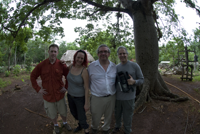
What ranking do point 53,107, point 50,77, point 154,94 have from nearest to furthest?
point 50,77 < point 53,107 < point 154,94

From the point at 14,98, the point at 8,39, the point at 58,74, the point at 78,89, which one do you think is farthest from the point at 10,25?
the point at 78,89

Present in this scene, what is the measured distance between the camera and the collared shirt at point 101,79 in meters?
2.49

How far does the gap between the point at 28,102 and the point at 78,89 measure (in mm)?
4212

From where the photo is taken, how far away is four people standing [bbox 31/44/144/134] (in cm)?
254

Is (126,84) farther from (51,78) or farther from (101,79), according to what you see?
(51,78)

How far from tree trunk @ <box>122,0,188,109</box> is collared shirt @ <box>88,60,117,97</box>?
7.25 ft

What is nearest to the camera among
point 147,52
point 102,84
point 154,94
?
point 102,84

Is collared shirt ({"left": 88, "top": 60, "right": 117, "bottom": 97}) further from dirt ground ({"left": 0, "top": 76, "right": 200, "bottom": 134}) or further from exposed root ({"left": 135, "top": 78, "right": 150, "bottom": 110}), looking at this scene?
exposed root ({"left": 135, "top": 78, "right": 150, "bottom": 110})

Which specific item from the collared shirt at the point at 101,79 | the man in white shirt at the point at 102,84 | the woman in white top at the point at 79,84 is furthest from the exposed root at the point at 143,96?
the woman in white top at the point at 79,84

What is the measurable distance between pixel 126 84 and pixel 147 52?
2.48 meters

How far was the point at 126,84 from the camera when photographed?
8.20ft

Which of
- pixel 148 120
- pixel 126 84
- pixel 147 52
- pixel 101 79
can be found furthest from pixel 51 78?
pixel 147 52

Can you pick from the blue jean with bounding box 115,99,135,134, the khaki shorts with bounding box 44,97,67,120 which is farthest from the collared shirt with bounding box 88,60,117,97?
the khaki shorts with bounding box 44,97,67,120

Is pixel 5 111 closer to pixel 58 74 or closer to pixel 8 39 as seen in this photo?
pixel 8 39
